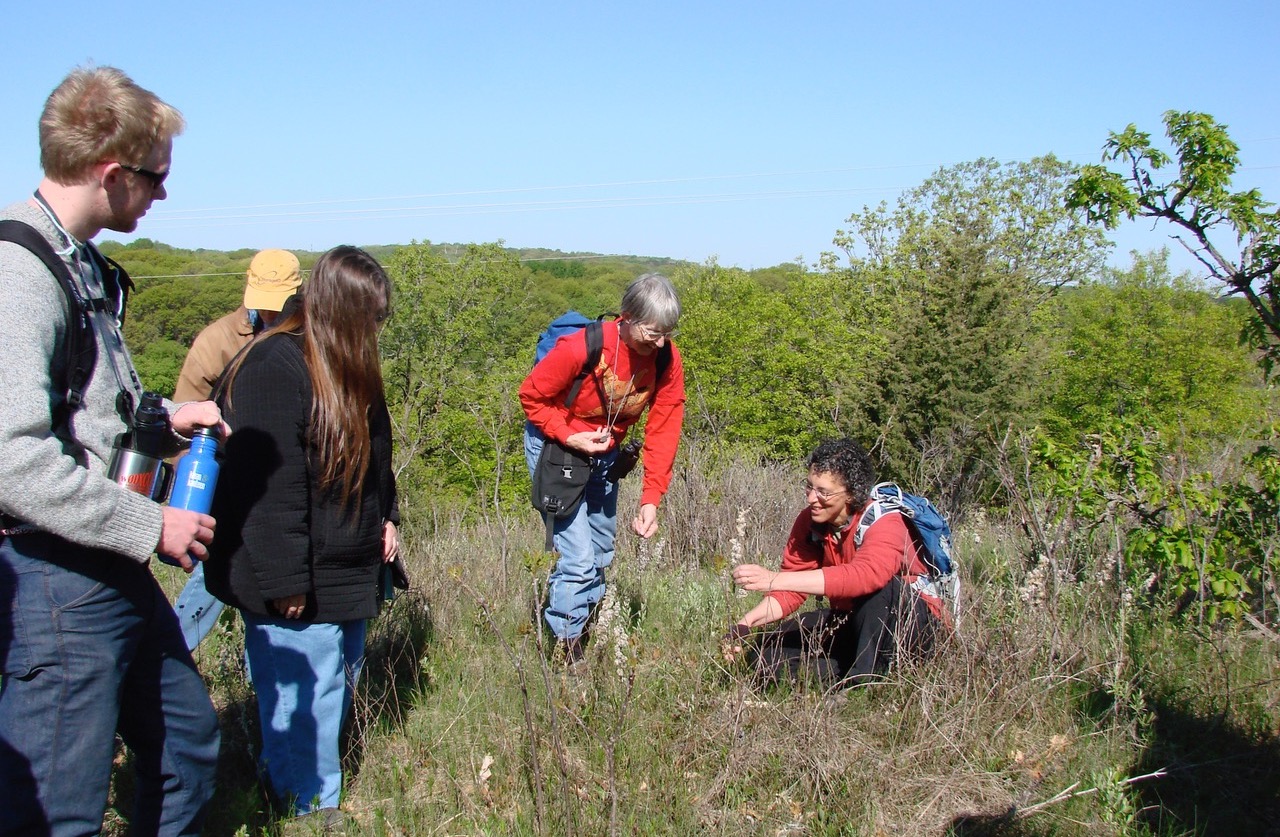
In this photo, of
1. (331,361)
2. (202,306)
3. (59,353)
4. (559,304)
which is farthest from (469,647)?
→ (559,304)

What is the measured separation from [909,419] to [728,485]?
651cm

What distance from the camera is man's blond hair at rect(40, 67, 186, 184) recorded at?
1.64 metres

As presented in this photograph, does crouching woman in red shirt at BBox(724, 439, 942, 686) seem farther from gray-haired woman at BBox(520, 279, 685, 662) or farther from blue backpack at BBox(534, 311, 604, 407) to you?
blue backpack at BBox(534, 311, 604, 407)

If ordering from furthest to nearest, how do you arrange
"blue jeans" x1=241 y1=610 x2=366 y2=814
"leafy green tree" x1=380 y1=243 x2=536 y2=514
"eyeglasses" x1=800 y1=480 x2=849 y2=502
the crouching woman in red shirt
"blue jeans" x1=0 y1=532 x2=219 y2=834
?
1. "leafy green tree" x1=380 y1=243 x2=536 y2=514
2. "eyeglasses" x1=800 y1=480 x2=849 y2=502
3. the crouching woman in red shirt
4. "blue jeans" x1=241 y1=610 x2=366 y2=814
5. "blue jeans" x1=0 y1=532 x2=219 y2=834

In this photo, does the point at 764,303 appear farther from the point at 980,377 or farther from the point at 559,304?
the point at 559,304

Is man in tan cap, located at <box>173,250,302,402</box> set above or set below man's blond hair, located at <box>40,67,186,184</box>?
below

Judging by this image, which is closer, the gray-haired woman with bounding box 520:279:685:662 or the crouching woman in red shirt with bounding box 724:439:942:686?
the crouching woman in red shirt with bounding box 724:439:942:686

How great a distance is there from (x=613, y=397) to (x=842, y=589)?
3.70 ft

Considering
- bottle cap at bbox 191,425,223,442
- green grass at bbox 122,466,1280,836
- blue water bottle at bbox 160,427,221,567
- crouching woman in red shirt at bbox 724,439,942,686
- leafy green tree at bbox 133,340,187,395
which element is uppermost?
bottle cap at bbox 191,425,223,442

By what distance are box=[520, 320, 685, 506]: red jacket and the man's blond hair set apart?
1787 millimetres

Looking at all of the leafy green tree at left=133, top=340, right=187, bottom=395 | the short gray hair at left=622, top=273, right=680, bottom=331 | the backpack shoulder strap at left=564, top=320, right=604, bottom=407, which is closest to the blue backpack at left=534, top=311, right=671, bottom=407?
the backpack shoulder strap at left=564, top=320, right=604, bottom=407

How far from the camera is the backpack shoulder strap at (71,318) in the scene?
157 cm

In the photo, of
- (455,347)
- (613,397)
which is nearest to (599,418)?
(613,397)

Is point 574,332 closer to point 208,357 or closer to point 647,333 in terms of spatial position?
point 647,333
